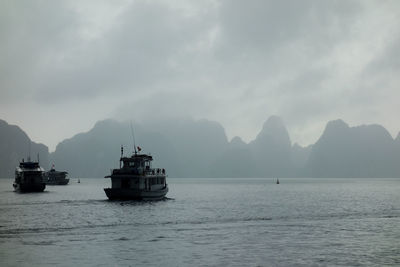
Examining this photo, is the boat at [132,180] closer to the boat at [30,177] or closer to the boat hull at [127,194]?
the boat hull at [127,194]

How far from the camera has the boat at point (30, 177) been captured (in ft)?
404

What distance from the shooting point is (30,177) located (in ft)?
423

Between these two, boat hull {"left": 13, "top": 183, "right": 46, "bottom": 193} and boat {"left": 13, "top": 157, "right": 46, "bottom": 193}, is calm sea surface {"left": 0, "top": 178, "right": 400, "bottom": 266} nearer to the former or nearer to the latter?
boat {"left": 13, "top": 157, "right": 46, "bottom": 193}

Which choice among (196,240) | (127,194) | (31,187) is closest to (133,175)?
(127,194)

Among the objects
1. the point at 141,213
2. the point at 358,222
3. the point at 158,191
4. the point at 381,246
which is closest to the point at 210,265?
the point at 381,246

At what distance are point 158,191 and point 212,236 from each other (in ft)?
159

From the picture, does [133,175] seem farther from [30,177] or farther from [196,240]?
[30,177]

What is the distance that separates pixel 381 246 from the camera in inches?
1516

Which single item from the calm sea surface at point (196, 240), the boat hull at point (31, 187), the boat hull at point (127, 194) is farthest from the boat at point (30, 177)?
the calm sea surface at point (196, 240)

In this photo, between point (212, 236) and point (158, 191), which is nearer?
point (212, 236)

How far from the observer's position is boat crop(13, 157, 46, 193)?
404 feet

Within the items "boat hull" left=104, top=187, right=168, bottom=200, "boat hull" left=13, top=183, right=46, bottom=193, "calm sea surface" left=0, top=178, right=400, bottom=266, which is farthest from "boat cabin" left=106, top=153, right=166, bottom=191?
"boat hull" left=13, top=183, right=46, bottom=193

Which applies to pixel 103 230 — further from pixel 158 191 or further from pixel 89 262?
pixel 158 191

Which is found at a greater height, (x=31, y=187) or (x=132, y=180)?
(x=132, y=180)
